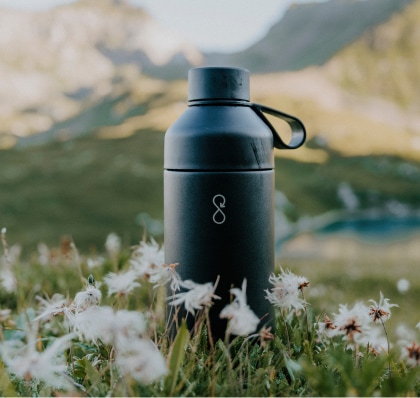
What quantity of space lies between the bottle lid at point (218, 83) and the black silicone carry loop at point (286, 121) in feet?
0.74

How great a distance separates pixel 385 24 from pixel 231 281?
214 metres

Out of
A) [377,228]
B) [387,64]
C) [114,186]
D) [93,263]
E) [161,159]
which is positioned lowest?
[93,263]

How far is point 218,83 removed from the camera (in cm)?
388

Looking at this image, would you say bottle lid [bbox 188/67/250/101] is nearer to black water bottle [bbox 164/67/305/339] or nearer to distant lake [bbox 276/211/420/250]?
black water bottle [bbox 164/67/305/339]

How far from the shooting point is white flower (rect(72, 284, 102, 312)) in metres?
3.23

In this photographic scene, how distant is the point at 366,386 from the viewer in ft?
8.41

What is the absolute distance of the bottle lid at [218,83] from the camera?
3.86 metres

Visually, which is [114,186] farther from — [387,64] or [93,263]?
[387,64]

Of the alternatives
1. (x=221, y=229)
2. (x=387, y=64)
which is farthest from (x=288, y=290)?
(x=387, y=64)

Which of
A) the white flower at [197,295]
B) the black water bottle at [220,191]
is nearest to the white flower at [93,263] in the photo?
the black water bottle at [220,191]

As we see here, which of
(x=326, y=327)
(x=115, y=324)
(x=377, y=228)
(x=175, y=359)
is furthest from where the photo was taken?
(x=377, y=228)

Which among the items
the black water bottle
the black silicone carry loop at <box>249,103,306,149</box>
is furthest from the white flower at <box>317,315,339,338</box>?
the black silicone carry loop at <box>249,103,306,149</box>

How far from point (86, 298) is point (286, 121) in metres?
2.01

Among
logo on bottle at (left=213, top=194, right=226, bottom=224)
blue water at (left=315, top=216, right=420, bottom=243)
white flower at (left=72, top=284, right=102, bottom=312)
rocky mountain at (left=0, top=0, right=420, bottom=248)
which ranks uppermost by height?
rocky mountain at (left=0, top=0, right=420, bottom=248)
